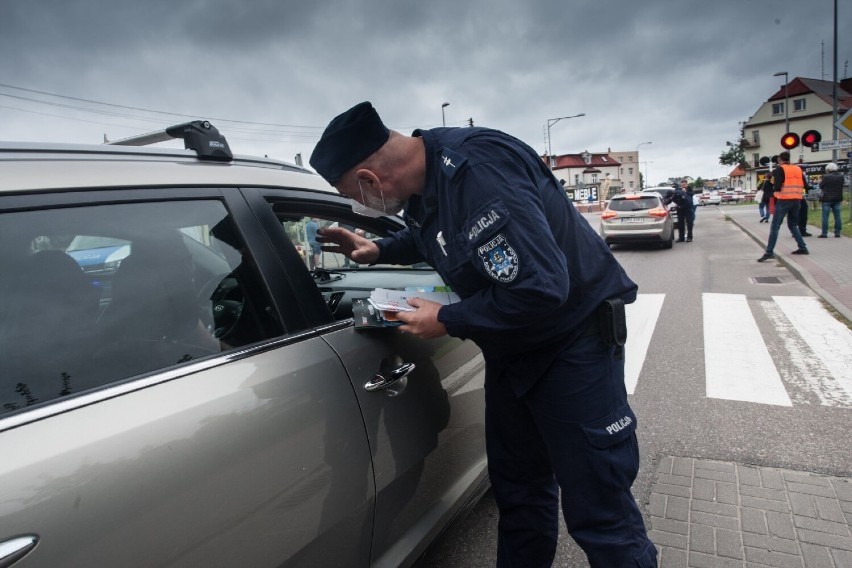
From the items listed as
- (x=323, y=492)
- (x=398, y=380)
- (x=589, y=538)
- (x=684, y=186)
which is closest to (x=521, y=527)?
(x=589, y=538)

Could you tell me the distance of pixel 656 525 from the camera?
8.21 feet

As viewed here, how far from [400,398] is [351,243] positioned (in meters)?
0.82

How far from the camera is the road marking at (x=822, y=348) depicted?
157 inches

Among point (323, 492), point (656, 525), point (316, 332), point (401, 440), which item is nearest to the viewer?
point (323, 492)

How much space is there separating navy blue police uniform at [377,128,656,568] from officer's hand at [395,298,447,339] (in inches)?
1.2

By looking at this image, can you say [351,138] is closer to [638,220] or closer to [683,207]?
[638,220]

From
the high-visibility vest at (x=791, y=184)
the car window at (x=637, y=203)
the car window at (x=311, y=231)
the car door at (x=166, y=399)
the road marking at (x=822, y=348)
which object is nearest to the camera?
the car door at (x=166, y=399)

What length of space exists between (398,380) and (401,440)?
188 mm

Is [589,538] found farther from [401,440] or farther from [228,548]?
[228,548]

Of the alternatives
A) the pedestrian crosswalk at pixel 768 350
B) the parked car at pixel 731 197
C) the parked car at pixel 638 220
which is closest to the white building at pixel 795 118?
the parked car at pixel 731 197

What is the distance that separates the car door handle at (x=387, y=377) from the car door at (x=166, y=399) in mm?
91

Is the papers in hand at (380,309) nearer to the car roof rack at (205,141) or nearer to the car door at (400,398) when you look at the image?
the car door at (400,398)

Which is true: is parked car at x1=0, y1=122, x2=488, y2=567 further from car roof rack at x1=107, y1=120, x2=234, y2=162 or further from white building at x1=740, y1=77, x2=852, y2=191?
white building at x1=740, y1=77, x2=852, y2=191

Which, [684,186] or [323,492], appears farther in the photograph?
[684,186]
